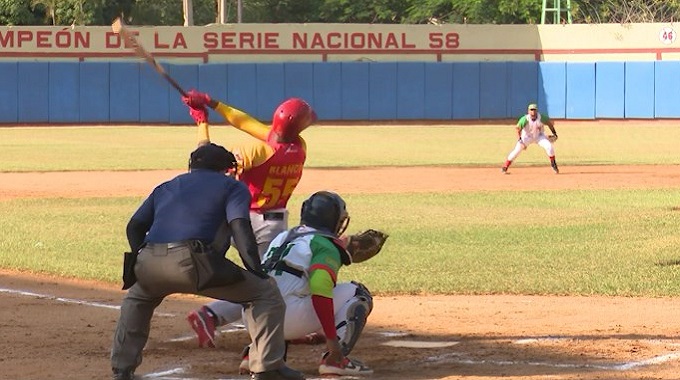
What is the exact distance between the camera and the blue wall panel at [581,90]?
44250mm

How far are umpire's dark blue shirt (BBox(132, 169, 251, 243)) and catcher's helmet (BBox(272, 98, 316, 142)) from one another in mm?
1880

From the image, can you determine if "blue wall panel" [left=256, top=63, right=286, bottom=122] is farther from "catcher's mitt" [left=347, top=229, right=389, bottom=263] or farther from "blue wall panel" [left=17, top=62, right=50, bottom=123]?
"catcher's mitt" [left=347, top=229, right=389, bottom=263]

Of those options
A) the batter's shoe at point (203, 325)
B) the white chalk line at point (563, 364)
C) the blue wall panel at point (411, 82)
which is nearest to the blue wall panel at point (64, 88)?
the blue wall panel at point (411, 82)

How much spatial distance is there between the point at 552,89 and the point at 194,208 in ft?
130

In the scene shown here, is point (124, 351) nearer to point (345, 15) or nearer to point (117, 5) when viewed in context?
point (117, 5)

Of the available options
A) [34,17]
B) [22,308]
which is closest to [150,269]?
[22,308]

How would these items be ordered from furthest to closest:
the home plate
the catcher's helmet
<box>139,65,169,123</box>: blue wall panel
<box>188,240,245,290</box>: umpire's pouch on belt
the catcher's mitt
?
<box>139,65,169,123</box>: blue wall panel → the catcher's helmet → the home plate → the catcher's mitt → <box>188,240,245,290</box>: umpire's pouch on belt

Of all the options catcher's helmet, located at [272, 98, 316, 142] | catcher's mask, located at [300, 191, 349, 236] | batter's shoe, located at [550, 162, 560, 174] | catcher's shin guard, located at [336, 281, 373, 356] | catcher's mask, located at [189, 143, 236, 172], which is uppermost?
catcher's helmet, located at [272, 98, 316, 142]

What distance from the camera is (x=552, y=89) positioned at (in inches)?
1779

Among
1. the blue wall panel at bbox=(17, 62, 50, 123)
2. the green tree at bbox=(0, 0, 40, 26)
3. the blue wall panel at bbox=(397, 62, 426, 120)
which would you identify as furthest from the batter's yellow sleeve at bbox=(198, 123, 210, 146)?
the green tree at bbox=(0, 0, 40, 26)

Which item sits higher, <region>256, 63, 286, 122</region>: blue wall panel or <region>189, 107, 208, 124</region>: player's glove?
<region>189, 107, 208, 124</region>: player's glove

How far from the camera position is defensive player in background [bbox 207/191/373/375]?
23.8ft

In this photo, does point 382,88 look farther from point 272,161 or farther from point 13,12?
point 272,161

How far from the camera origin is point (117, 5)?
5716cm
